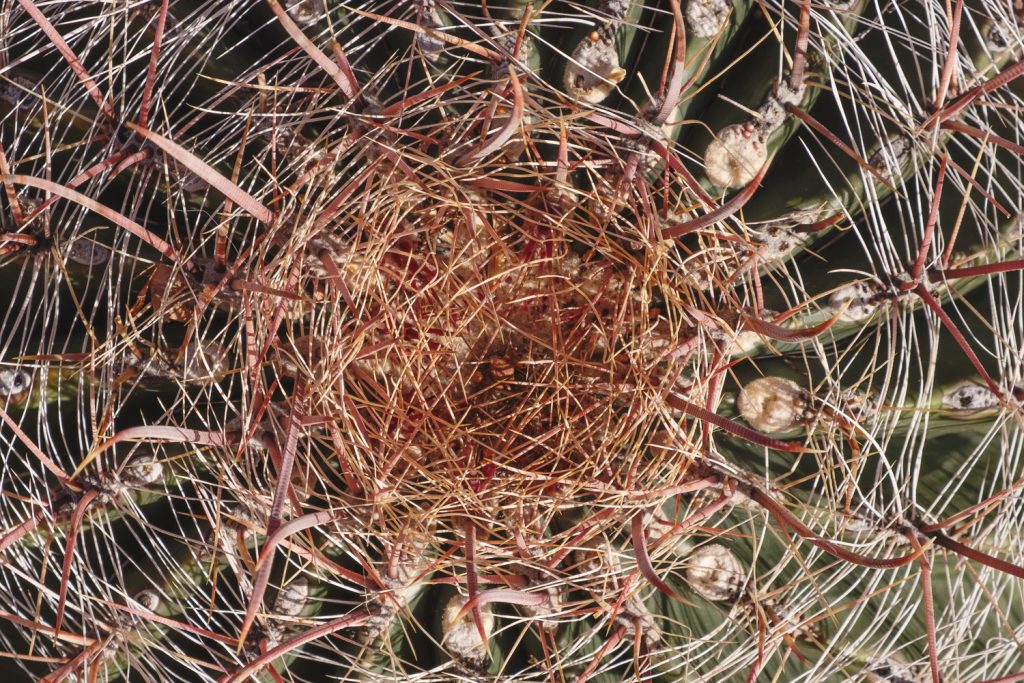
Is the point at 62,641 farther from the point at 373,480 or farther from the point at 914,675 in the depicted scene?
the point at 914,675

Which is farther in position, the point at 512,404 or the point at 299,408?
the point at 512,404

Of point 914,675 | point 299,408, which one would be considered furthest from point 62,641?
point 914,675

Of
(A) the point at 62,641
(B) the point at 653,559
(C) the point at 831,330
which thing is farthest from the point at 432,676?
(C) the point at 831,330

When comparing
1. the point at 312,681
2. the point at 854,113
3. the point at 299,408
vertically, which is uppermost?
the point at 854,113

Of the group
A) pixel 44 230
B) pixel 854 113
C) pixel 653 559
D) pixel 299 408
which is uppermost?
pixel 854 113

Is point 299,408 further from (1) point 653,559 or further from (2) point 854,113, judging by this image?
(2) point 854,113

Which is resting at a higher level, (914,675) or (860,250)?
(860,250)
